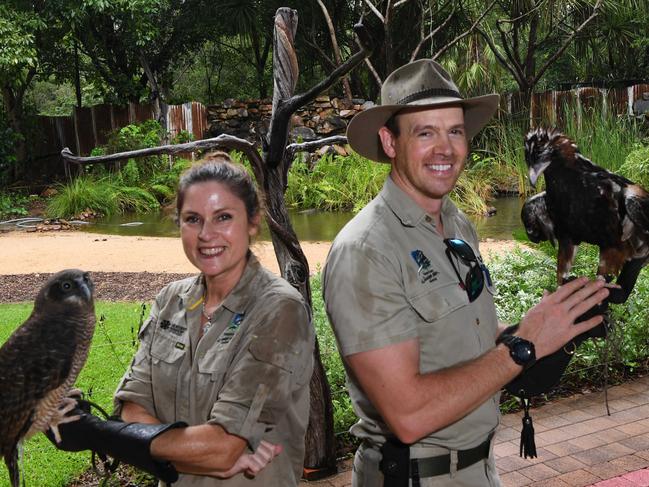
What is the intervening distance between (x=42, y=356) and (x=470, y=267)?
3.98ft

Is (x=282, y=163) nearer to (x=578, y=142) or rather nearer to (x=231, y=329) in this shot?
(x=231, y=329)

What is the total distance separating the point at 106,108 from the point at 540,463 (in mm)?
15461

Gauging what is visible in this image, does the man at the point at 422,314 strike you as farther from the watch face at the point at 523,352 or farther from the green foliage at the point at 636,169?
the green foliage at the point at 636,169

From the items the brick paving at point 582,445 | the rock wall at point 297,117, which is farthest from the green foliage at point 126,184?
the brick paving at point 582,445

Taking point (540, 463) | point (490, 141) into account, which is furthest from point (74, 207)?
point (540, 463)

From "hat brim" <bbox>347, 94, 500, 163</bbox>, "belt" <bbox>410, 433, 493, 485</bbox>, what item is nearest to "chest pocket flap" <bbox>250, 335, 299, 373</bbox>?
"belt" <bbox>410, 433, 493, 485</bbox>

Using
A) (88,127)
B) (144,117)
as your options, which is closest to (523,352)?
(144,117)

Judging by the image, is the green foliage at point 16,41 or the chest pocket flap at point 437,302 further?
the green foliage at point 16,41

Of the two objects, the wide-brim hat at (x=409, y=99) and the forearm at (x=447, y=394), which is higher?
the wide-brim hat at (x=409, y=99)

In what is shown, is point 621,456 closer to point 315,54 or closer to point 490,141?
point 490,141

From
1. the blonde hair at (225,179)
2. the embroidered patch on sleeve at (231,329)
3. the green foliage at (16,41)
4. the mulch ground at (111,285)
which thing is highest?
the green foliage at (16,41)

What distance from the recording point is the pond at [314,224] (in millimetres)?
10969

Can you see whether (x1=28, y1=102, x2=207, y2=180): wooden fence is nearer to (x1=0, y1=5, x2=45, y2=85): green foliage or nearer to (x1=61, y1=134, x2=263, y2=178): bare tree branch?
(x1=0, y1=5, x2=45, y2=85): green foliage

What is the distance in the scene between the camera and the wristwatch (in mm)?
1955
